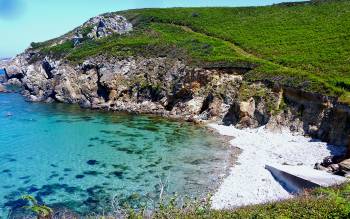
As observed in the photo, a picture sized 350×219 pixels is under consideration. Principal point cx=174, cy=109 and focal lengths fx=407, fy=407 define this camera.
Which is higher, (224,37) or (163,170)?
(224,37)

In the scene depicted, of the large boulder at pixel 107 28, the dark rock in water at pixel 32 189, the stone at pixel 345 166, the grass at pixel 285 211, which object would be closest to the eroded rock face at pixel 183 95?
the stone at pixel 345 166

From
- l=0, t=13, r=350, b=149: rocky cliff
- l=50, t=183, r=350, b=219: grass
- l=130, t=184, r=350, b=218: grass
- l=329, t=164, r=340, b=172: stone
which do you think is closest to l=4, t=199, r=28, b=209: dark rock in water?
l=50, t=183, r=350, b=219: grass

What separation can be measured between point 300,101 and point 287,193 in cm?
2505

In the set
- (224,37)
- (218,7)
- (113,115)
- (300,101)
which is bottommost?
(113,115)

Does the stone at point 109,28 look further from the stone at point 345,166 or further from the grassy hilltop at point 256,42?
the stone at point 345,166

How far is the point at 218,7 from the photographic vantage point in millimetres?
124250

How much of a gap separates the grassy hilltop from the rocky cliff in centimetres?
203

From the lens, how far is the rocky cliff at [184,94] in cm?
5294

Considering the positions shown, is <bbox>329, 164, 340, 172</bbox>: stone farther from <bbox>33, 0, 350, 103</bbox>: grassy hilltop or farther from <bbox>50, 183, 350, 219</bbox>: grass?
<bbox>50, 183, 350, 219</bbox>: grass

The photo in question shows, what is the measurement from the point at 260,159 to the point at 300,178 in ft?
35.6

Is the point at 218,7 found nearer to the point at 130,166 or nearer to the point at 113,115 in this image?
the point at 113,115

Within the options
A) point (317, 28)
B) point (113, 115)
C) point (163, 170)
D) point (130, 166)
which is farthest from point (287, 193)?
point (317, 28)

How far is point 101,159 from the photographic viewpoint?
1731 inches

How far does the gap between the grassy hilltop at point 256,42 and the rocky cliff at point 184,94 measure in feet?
6.67
